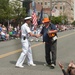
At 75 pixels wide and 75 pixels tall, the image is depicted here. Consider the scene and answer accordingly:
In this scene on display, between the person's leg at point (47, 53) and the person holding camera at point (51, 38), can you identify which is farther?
the person's leg at point (47, 53)

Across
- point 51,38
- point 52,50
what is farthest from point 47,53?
point 51,38

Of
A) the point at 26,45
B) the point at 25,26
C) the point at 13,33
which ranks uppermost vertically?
the point at 25,26

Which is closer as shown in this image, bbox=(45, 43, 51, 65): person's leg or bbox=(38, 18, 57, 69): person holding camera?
bbox=(38, 18, 57, 69): person holding camera

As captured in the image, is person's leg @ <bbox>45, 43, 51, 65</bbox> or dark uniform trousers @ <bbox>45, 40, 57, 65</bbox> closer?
dark uniform trousers @ <bbox>45, 40, 57, 65</bbox>

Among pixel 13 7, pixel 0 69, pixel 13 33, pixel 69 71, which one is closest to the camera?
pixel 69 71

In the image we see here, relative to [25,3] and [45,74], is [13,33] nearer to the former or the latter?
[45,74]

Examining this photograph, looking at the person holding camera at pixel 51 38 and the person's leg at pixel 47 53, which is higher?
the person holding camera at pixel 51 38

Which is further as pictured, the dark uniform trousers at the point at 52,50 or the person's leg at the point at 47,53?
the person's leg at the point at 47,53

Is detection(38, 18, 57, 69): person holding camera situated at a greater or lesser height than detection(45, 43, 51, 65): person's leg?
greater

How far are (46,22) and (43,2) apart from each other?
453ft

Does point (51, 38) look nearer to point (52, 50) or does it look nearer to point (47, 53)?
point (52, 50)

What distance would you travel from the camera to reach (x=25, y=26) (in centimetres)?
1079

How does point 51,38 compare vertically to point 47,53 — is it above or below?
above

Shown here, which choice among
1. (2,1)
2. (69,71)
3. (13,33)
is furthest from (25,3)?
(69,71)
